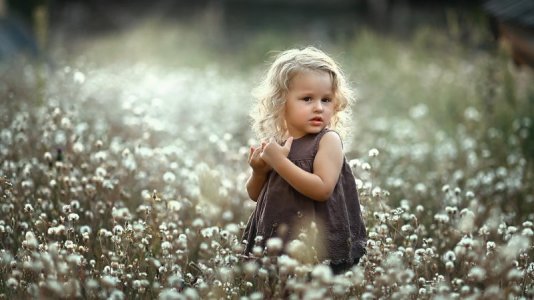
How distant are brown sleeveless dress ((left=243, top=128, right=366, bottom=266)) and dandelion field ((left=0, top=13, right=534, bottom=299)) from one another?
105 mm

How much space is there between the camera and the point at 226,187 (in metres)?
4.95

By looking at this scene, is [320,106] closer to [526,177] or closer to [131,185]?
[131,185]

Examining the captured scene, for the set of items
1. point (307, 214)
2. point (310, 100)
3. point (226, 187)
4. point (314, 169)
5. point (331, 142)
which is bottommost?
point (307, 214)

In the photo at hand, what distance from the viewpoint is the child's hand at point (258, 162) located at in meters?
3.30

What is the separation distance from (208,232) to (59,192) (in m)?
1.05

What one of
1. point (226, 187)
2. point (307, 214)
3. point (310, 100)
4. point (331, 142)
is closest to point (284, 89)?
point (310, 100)

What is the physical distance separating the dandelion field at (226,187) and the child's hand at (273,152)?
1.24 feet

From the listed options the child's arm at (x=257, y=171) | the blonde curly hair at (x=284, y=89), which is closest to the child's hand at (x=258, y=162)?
the child's arm at (x=257, y=171)

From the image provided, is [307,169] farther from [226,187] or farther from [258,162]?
[226,187]

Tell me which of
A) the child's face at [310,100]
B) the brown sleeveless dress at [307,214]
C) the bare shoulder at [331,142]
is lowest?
the brown sleeveless dress at [307,214]

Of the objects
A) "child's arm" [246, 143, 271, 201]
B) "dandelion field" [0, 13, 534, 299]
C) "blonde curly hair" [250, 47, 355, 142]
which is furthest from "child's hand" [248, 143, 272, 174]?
"dandelion field" [0, 13, 534, 299]

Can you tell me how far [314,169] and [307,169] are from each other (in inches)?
1.5

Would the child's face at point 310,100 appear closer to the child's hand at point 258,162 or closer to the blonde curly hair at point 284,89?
the blonde curly hair at point 284,89

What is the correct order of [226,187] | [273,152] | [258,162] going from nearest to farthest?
[273,152] → [258,162] → [226,187]
